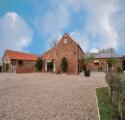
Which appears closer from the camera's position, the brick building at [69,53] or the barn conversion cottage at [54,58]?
the brick building at [69,53]

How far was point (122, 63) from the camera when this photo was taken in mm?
44219

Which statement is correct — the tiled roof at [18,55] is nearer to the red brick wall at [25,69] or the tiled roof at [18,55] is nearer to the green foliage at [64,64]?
the red brick wall at [25,69]

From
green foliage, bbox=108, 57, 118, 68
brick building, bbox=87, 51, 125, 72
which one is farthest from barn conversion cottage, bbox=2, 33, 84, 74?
green foliage, bbox=108, 57, 118, 68

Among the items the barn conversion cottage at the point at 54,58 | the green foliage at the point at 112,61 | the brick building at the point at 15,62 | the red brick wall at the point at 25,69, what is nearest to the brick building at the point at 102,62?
the green foliage at the point at 112,61

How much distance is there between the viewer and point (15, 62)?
159 ft

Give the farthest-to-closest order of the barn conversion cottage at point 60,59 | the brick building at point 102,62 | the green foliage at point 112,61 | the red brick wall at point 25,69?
1. the brick building at point 102,62
2. the red brick wall at point 25,69
3. the green foliage at point 112,61
4. the barn conversion cottage at point 60,59

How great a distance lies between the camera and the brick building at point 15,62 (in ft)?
153

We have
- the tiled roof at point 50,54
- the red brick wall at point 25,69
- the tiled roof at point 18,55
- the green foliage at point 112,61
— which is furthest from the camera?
the tiled roof at point 18,55

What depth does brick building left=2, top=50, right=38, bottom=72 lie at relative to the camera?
46.7 m

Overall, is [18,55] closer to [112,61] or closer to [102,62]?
[102,62]

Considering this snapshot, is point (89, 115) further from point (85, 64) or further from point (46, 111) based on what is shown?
point (85, 64)

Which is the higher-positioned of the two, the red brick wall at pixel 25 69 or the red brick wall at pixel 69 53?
the red brick wall at pixel 69 53

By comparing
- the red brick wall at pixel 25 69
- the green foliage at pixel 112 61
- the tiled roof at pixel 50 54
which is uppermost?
the tiled roof at pixel 50 54

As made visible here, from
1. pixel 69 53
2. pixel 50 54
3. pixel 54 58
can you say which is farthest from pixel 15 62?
pixel 69 53
